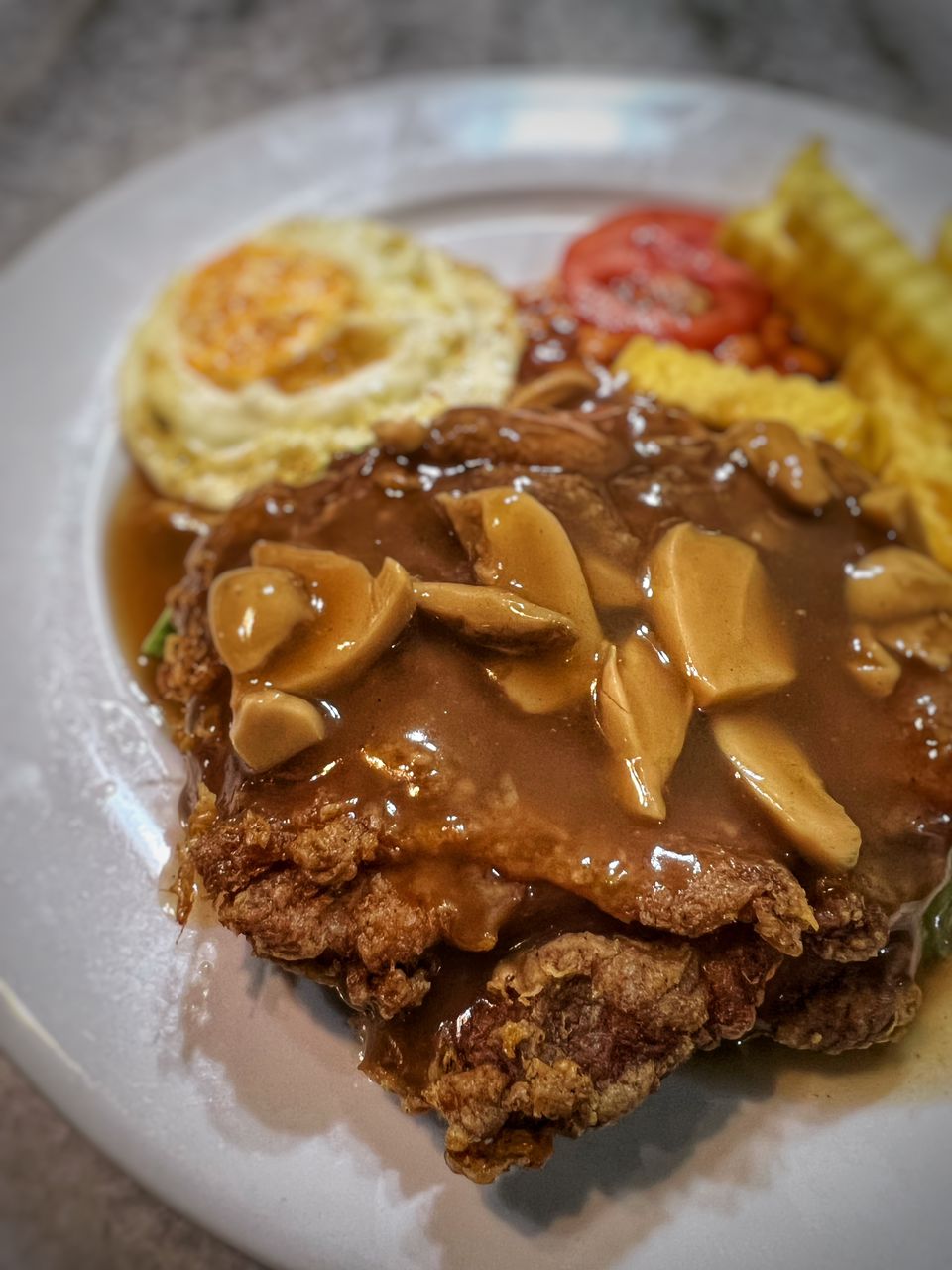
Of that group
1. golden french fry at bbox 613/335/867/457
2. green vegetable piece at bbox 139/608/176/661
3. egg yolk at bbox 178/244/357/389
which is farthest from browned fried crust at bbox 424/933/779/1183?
egg yolk at bbox 178/244/357/389

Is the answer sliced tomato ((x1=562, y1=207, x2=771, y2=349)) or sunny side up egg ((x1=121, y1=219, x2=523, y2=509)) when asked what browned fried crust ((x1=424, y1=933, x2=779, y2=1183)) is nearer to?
sunny side up egg ((x1=121, y1=219, x2=523, y2=509))

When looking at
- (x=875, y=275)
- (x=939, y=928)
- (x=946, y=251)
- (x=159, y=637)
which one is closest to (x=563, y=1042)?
(x=939, y=928)

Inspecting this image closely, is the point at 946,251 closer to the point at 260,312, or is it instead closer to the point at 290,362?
the point at 290,362

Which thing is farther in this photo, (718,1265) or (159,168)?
(159,168)

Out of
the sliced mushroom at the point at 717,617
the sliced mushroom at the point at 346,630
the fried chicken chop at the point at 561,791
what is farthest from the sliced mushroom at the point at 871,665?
the sliced mushroom at the point at 346,630

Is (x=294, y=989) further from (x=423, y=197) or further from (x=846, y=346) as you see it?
(x=423, y=197)

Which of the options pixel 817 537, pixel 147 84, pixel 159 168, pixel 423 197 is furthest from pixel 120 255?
pixel 817 537
